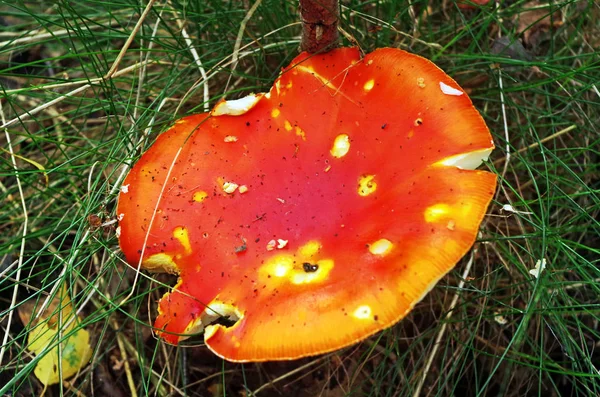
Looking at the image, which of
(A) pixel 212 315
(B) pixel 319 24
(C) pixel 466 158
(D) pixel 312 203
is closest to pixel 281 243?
(D) pixel 312 203

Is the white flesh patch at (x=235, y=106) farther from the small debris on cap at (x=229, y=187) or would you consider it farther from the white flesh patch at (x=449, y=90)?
the white flesh patch at (x=449, y=90)

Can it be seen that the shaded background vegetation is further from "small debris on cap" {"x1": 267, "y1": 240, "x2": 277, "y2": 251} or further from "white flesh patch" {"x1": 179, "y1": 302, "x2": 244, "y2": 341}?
"small debris on cap" {"x1": 267, "y1": 240, "x2": 277, "y2": 251}

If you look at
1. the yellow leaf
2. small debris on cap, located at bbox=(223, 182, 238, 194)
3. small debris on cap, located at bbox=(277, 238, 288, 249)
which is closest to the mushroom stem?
small debris on cap, located at bbox=(223, 182, 238, 194)

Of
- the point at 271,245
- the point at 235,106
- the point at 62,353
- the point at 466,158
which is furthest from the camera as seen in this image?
the point at 62,353

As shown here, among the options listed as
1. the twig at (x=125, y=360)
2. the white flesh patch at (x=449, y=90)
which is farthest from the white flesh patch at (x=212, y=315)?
the white flesh patch at (x=449, y=90)

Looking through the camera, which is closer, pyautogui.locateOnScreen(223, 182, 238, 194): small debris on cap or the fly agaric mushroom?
the fly agaric mushroom

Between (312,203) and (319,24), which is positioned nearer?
(312,203)

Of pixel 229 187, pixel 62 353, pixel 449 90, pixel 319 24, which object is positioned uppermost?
pixel 319 24

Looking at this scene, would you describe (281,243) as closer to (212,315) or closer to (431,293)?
(212,315)
